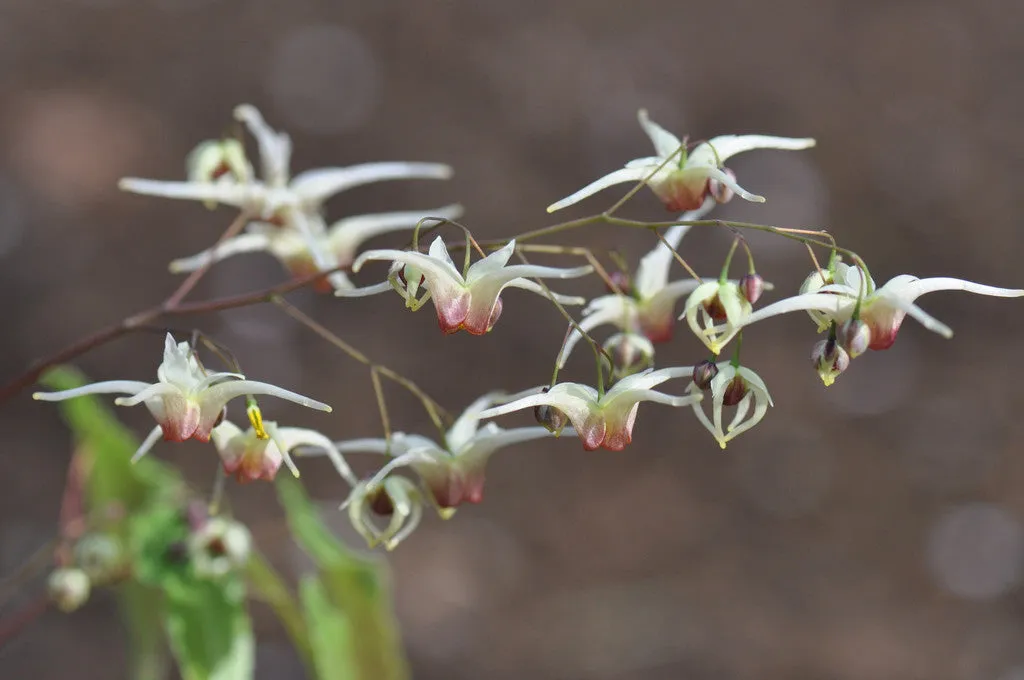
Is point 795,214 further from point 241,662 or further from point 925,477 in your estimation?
point 241,662

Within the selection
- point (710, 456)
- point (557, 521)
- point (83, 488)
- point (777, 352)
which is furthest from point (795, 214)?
point (83, 488)

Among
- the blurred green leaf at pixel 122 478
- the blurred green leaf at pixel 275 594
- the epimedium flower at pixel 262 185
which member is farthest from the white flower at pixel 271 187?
the blurred green leaf at pixel 275 594

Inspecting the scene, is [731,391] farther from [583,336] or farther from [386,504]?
[386,504]

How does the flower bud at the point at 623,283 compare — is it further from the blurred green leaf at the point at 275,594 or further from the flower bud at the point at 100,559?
the flower bud at the point at 100,559

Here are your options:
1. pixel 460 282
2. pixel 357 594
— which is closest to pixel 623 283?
pixel 460 282

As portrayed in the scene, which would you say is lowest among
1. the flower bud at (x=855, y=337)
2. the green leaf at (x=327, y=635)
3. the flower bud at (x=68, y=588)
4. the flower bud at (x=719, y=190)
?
the green leaf at (x=327, y=635)

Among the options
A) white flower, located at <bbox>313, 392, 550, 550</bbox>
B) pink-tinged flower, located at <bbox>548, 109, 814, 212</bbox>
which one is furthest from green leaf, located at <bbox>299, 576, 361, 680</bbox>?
pink-tinged flower, located at <bbox>548, 109, 814, 212</bbox>

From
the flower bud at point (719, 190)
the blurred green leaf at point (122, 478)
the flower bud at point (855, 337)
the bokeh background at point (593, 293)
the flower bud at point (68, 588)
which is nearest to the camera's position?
the flower bud at point (855, 337)
